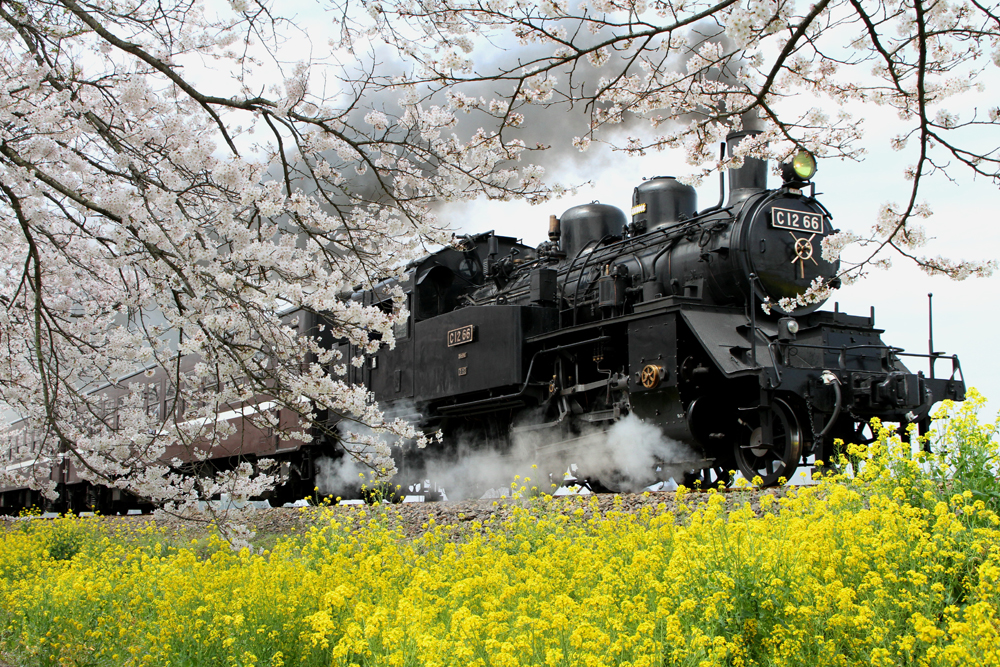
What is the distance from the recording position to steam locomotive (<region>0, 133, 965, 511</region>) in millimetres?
9245

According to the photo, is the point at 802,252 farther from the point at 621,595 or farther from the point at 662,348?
the point at 621,595

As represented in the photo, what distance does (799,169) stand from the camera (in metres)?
10.4

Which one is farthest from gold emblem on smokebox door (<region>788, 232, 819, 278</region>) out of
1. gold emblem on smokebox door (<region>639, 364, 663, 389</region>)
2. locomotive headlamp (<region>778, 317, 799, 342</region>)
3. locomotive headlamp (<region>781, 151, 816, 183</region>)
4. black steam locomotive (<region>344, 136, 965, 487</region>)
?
gold emblem on smokebox door (<region>639, 364, 663, 389</region>)

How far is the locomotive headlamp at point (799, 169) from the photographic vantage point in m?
10.3

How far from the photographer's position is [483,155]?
636cm

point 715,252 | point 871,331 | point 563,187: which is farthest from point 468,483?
point 563,187

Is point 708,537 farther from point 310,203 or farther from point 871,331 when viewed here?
point 871,331

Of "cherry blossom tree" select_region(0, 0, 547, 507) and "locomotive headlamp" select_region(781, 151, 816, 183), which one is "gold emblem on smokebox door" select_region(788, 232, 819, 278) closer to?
"locomotive headlamp" select_region(781, 151, 816, 183)

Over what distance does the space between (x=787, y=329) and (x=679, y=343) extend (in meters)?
1.12

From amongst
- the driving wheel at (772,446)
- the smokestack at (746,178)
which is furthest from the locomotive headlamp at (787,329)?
the smokestack at (746,178)

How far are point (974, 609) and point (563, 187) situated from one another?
14.6 ft

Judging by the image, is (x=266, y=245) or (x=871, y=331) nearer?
(x=266, y=245)

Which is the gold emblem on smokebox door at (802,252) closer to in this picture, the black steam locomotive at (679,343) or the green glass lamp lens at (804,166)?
the black steam locomotive at (679,343)

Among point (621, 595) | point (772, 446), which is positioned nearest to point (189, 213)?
point (621, 595)
